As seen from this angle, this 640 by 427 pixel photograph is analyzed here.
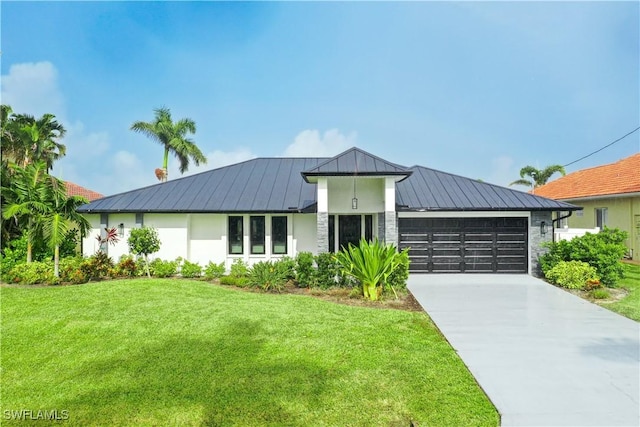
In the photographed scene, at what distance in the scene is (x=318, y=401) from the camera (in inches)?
160

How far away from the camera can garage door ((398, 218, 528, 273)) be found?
13.0 m

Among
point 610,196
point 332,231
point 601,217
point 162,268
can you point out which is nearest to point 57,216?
point 162,268

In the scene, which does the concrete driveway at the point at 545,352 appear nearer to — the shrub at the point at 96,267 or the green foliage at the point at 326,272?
the green foliage at the point at 326,272

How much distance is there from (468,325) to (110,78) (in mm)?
19627

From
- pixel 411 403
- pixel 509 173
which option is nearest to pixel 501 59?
pixel 411 403

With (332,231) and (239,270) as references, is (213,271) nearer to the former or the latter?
(239,270)

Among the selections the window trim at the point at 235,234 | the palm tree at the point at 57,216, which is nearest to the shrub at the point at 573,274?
the window trim at the point at 235,234

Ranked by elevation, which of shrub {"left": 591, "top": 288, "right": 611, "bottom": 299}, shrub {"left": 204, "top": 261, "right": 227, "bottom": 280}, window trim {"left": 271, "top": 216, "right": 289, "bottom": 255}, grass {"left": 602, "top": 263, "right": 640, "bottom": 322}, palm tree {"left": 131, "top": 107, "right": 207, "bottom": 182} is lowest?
grass {"left": 602, "top": 263, "right": 640, "bottom": 322}

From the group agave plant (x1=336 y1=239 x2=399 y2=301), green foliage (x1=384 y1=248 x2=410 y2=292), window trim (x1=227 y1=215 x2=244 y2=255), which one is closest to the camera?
agave plant (x1=336 y1=239 x2=399 y2=301)

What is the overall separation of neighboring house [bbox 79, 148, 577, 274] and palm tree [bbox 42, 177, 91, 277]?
800mm

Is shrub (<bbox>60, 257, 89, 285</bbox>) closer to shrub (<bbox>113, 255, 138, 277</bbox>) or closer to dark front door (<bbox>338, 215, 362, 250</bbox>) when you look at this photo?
shrub (<bbox>113, 255, 138, 277</bbox>)

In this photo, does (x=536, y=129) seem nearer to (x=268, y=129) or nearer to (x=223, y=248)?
(x=268, y=129)

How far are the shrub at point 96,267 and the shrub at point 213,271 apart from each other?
3.56 meters

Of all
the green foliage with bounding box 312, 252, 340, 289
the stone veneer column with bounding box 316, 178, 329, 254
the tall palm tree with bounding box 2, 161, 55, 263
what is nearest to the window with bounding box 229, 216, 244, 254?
the stone veneer column with bounding box 316, 178, 329, 254
